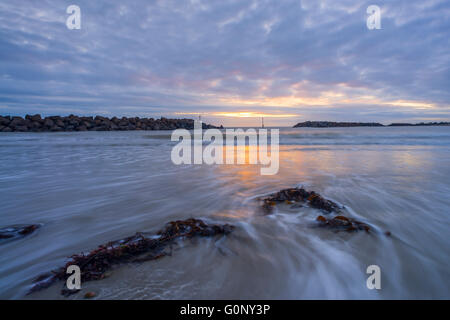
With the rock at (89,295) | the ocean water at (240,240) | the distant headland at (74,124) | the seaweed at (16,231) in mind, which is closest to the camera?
the rock at (89,295)

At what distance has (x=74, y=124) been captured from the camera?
26891 mm

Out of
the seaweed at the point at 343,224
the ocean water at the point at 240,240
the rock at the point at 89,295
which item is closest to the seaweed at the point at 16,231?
the ocean water at the point at 240,240

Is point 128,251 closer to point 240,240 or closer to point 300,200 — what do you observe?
point 240,240

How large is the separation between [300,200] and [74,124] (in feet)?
105

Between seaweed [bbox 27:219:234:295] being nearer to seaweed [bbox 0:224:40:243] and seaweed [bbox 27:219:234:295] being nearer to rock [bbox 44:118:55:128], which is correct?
seaweed [bbox 0:224:40:243]

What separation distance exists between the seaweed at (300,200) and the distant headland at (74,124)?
30.9 metres

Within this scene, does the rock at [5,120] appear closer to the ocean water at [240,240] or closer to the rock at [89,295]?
the ocean water at [240,240]

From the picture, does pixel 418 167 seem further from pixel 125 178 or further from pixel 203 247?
pixel 125 178

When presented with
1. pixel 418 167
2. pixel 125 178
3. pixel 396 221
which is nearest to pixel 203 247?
pixel 396 221

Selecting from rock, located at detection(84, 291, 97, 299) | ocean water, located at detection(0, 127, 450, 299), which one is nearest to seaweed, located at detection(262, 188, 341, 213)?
ocean water, located at detection(0, 127, 450, 299)

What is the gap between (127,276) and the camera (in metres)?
1.50

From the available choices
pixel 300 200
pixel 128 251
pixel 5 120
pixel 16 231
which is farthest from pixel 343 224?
pixel 5 120

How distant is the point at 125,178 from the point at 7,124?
102 feet

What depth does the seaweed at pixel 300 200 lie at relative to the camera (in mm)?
2701
